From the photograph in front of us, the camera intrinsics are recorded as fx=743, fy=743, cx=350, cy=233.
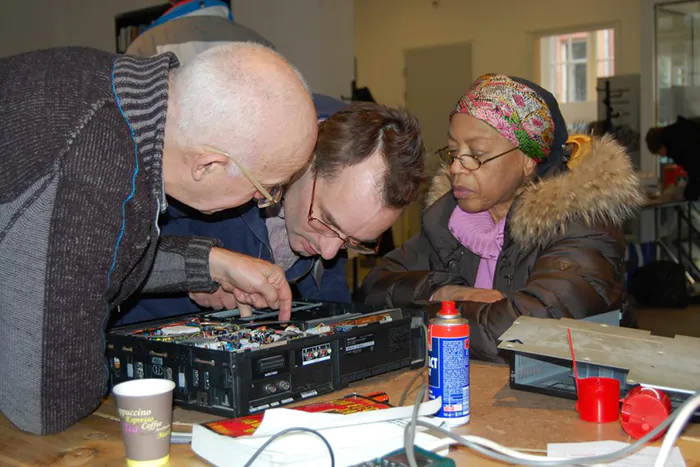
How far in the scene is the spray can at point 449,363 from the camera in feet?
4.01

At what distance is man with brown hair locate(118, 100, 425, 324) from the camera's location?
183 centimetres

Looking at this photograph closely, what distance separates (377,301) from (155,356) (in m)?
1.00

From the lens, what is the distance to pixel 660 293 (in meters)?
5.49

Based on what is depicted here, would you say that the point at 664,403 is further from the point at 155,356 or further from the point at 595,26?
the point at 595,26

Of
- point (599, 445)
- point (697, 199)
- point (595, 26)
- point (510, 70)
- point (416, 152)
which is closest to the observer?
point (599, 445)

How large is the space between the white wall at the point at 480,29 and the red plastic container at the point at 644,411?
8.28 m

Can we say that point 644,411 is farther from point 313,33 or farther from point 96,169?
point 313,33

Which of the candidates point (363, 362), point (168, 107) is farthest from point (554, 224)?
point (168, 107)

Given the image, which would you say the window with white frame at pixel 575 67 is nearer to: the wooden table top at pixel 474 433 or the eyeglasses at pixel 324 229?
the eyeglasses at pixel 324 229

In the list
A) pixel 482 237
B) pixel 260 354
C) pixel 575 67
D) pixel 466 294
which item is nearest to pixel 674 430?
pixel 260 354

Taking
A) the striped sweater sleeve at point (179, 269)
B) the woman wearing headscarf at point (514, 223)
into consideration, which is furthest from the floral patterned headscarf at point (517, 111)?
the striped sweater sleeve at point (179, 269)

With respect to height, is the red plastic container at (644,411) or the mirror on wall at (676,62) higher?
the mirror on wall at (676,62)

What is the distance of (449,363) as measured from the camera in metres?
1.23

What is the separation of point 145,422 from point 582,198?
4.73 ft
